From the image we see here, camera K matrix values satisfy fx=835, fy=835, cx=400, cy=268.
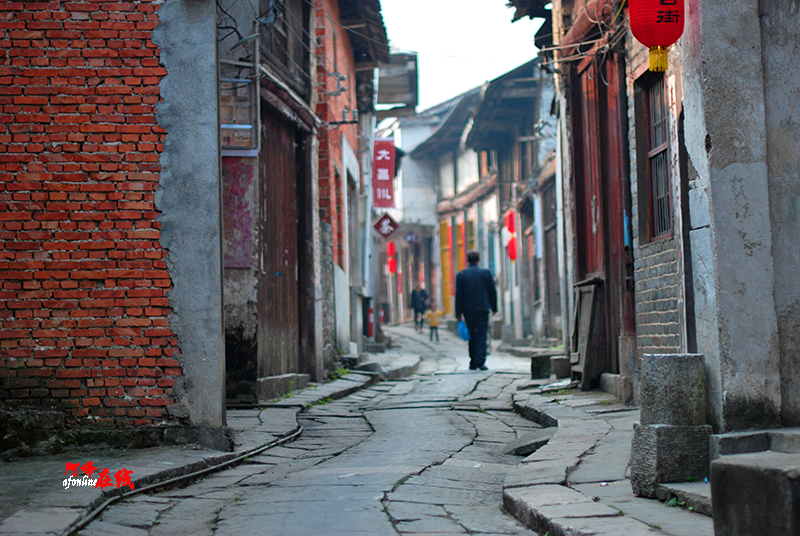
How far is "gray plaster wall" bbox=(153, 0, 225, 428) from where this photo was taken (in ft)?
19.4

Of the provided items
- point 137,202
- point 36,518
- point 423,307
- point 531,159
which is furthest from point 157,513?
point 423,307

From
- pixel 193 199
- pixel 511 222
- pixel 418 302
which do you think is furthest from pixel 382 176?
pixel 193 199

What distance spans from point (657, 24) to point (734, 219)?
4.42ft

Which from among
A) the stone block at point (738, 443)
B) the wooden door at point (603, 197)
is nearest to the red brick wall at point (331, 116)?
the wooden door at point (603, 197)

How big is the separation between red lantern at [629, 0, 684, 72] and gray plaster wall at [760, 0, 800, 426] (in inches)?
20.2

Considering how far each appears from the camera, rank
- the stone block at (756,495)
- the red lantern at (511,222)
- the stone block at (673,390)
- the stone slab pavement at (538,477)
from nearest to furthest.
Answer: the stone block at (756,495)
the stone slab pavement at (538,477)
the stone block at (673,390)
the red lantern at (511,222)

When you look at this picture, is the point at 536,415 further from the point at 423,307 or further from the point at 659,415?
the point at 423,307

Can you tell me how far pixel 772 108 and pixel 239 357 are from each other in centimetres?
558

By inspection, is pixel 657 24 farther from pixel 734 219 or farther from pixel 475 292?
pixel 475 292

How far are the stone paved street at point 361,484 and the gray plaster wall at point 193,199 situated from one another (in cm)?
73

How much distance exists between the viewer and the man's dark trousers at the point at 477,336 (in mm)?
12977

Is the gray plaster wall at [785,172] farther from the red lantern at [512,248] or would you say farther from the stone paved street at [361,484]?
the red lantern at [512,248]

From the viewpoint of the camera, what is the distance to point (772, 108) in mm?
4637

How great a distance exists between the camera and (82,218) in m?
5.86
